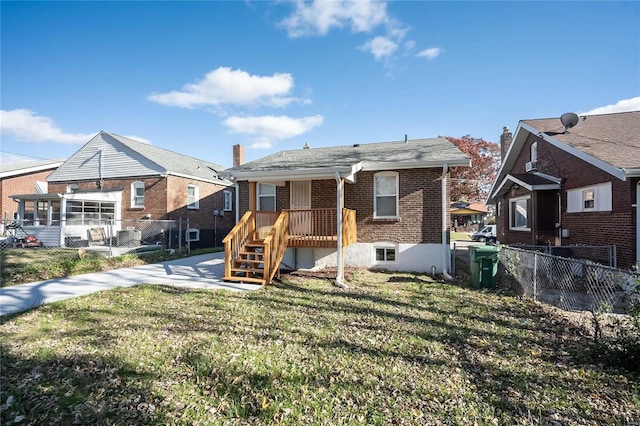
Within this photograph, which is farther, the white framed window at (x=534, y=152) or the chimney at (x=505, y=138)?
the chimney at (x=505, y=138)

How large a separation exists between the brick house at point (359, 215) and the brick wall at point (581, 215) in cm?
424

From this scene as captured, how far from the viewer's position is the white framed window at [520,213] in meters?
13.0

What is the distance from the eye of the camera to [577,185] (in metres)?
10.7

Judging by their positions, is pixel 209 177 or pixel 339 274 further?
pixel 209 177

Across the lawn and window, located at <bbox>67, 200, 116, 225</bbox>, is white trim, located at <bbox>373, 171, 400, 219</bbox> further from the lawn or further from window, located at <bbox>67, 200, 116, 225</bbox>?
window, located at <bbox>67, 200, 116, 225</bbox>

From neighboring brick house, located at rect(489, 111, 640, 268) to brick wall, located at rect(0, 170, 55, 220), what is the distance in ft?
105

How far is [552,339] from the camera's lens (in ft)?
15.6

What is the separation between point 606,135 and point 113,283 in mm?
17108

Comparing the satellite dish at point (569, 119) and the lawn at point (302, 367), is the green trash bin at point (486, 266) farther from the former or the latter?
the satellite dish at point (569, 119)

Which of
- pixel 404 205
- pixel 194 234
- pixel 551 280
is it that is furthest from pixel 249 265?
pixel 194 234

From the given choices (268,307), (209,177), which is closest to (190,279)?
(268,307)

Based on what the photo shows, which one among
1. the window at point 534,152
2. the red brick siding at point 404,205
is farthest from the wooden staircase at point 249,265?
the window at point 534,152

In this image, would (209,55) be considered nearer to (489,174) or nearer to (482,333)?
(482,333)

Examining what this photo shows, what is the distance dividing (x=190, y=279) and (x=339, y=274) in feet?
14.5
